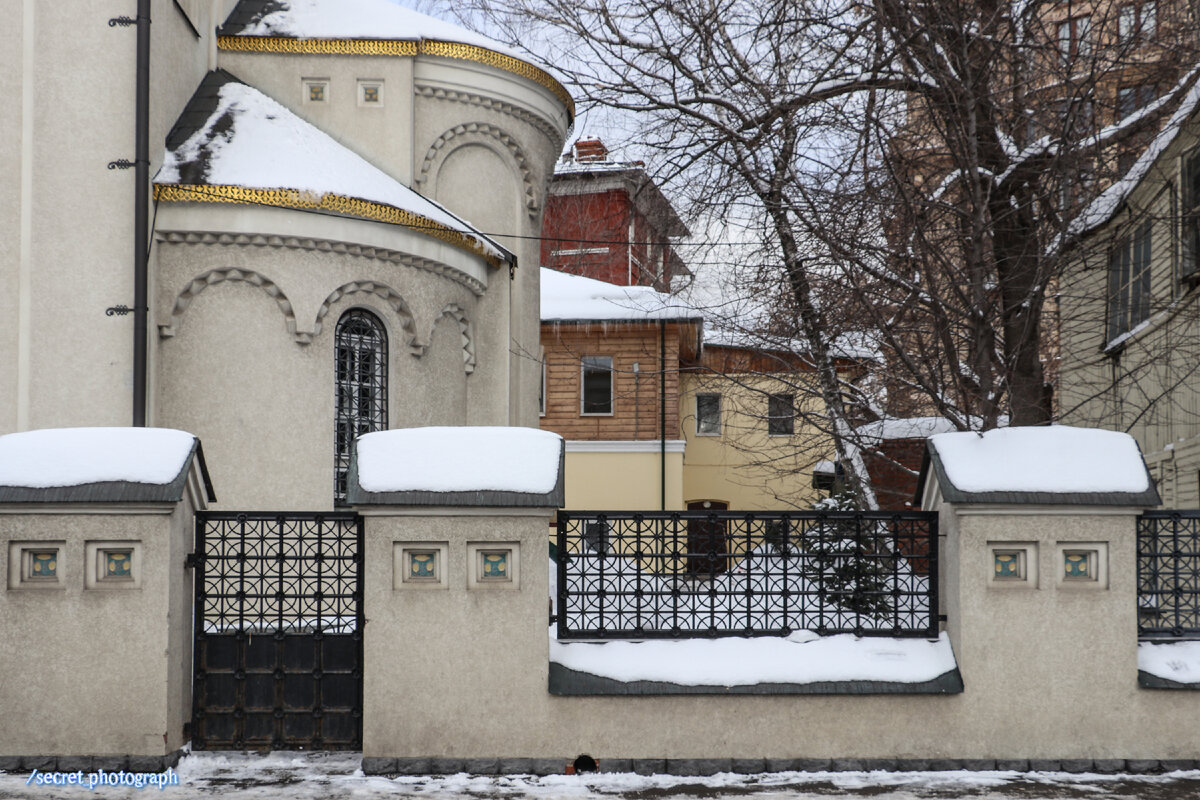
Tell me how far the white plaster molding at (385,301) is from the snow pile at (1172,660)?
28.4 ft

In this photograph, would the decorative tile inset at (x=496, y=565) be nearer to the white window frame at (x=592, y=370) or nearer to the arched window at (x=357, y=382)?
the arched window at (x=357, y=382)

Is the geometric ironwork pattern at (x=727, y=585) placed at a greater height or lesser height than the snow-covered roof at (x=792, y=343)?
lesser

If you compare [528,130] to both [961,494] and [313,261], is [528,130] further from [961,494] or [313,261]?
[961,494]

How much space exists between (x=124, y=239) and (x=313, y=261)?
1941mm

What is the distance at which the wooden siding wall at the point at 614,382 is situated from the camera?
28.5 metres

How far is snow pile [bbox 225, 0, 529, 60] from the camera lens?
15.7m

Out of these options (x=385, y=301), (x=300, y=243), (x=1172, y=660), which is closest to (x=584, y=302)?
(x=385, y=301)

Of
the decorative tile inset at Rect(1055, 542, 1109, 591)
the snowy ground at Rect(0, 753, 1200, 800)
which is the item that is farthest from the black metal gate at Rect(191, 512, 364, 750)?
the decorative tile inset at Rect(1055, 542, 1109, 591)

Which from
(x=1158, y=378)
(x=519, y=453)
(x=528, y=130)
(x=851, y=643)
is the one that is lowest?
(x=851, y=643)

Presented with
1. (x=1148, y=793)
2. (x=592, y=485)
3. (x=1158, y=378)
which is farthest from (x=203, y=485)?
(x=592, y=485)

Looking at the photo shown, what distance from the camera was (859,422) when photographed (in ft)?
49.9

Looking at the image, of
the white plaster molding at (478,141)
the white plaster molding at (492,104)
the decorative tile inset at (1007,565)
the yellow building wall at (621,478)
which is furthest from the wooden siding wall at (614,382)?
the decorative tile inset at (1007,565)

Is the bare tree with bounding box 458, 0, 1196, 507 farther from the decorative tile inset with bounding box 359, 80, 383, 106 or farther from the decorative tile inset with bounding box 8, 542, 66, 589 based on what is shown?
the decorative tile inset with bounding box 8, 542, 66, 589

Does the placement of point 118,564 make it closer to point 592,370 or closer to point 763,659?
point 763,659
